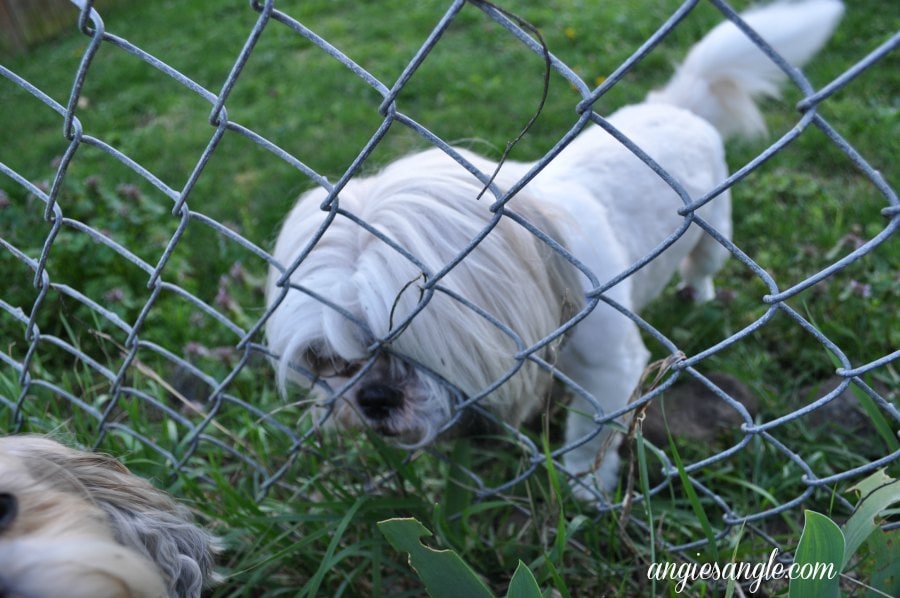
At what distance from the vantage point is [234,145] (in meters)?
4.84

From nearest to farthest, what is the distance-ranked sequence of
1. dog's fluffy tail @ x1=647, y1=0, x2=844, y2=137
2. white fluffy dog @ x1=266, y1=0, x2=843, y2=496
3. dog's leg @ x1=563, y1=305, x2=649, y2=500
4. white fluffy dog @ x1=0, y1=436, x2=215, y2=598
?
white fluffy dog @ x1=0, y1=436, x2=215, y2=598 → white fluffy dog @ x1=266, y1=0, x2=843, y2=496 → dog's leg @ x1=563, y1=305, x2=649, y2=500 → dog's fluffy tail @ x1=647, y1=0, x2=844, y2=137

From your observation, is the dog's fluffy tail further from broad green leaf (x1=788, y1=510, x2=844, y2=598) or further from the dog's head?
broad green leaf (x1=788, y1=510, x2=844, y2=598)

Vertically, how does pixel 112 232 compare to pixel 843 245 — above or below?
below

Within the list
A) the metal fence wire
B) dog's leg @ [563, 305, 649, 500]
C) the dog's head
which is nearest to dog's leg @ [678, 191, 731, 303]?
the metal fence wire

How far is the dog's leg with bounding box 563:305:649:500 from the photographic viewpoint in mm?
2148

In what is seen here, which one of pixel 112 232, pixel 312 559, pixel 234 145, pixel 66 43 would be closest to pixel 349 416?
pixel 312 559

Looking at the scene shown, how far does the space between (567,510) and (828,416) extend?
942 mm

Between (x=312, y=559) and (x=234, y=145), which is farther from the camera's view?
(x=234, y=145)

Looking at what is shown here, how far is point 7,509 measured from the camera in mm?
1112

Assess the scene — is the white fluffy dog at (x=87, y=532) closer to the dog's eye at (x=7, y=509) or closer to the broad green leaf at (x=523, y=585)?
the dog's eye at (x=7, y=509)

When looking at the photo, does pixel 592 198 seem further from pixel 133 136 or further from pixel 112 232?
pixel 133 136

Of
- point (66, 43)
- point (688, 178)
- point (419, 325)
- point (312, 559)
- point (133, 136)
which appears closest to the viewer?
point (419, 325)

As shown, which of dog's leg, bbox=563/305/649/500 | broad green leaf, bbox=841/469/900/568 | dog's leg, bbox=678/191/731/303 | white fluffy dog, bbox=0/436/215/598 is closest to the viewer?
white fluffy dog, bbox=0/436/215/598

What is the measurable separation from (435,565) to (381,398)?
0.69m
